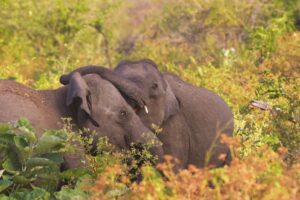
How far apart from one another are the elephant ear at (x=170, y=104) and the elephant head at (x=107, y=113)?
886mm

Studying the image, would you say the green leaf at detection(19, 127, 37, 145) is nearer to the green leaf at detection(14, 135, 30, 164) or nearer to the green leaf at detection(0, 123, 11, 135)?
the green leaf at detection(14, 135, 30, 164)

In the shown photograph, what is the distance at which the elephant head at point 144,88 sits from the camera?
10.5m

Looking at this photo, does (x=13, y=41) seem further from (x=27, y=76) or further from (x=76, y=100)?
(x=76, y=100)

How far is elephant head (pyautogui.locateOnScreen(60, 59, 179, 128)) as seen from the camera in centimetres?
1051

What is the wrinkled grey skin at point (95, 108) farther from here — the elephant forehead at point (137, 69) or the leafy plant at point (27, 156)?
the leafy plant at point (27, 156)

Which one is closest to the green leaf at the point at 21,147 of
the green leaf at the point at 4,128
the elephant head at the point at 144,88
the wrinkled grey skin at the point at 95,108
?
the green leaf at the point at 4,128

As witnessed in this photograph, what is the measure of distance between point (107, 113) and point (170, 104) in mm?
1170

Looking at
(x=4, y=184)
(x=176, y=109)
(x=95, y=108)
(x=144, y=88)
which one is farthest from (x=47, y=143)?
(x=176, y=109)

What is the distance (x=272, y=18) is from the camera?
24047mm

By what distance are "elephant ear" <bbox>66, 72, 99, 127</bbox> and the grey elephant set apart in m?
0.29

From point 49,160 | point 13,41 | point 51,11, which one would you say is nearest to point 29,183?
point 49,160

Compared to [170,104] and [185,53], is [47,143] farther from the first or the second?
[185,53]

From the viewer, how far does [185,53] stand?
2405 centimetres

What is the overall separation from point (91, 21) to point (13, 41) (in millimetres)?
2396
